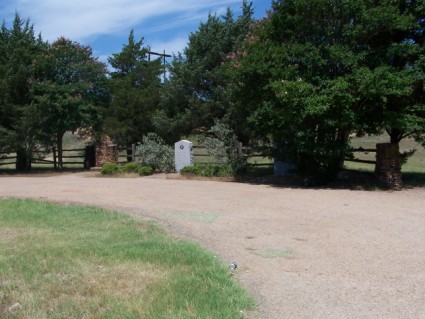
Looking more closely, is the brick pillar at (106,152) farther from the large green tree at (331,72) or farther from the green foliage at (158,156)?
the large green tree at (331,72)

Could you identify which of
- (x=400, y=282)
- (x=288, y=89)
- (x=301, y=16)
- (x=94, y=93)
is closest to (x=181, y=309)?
(x=400, y=282)

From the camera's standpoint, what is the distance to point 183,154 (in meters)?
21.7

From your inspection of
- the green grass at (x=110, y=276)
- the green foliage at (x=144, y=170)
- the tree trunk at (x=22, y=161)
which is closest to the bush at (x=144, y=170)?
the green foliage at (x=144, y=170)

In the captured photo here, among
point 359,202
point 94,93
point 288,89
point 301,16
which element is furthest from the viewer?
point 94,93

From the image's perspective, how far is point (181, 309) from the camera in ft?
16.3

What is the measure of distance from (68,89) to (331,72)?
14277 millimetres

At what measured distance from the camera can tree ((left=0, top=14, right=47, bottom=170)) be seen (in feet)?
77.2

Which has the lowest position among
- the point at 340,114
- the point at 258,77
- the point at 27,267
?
the point at 27,267

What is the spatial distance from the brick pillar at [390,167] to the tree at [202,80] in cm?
843

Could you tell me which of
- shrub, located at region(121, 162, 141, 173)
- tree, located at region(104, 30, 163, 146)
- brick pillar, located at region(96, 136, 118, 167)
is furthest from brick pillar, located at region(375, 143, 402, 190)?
brick pillar, located at region(96, 136, 118, 167)

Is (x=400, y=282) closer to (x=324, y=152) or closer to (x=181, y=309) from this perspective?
(x=181, y=309)

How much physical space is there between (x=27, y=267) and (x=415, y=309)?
189 inches

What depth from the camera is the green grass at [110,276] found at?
511 centimetres

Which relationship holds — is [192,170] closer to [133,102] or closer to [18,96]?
[133,102]
